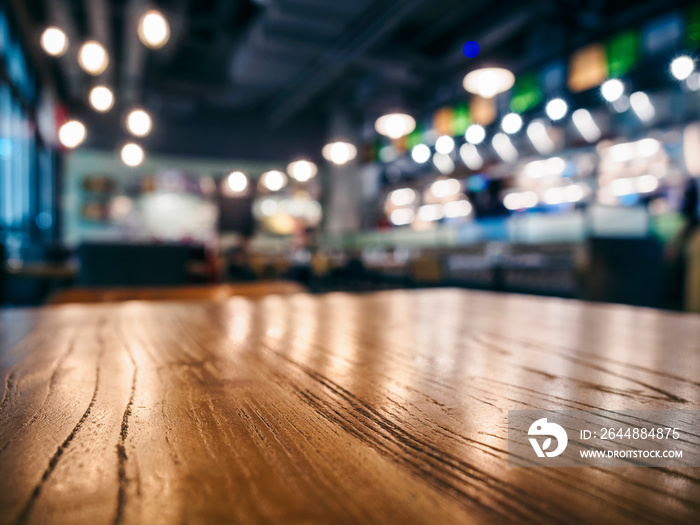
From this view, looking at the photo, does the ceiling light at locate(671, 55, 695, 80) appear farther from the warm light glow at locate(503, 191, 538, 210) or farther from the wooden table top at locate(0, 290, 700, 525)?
the warm light glow at locate(503, 191, 538, 210)

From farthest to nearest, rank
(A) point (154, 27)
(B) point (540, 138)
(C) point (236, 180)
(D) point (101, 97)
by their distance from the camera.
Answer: (B) point (540, 138)
(C) point (236, 180)
(D) point (101, 97)
(A) point (154, 27)

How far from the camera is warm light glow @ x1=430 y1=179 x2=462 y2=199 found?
8.81 m

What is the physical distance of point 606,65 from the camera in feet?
18.9

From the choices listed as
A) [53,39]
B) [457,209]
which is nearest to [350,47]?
[53,39]

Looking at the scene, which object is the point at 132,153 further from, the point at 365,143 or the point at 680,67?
the point at 365,143

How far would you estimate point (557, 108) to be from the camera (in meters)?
5.70

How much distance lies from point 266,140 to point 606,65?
7.32 meters

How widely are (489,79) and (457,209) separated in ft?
14.1

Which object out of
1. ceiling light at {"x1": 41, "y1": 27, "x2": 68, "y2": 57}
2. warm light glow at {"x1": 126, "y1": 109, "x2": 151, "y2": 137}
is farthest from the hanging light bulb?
ceiling light at {"x1": 41, "y1": 27, "x2": 68, "y2": 57}

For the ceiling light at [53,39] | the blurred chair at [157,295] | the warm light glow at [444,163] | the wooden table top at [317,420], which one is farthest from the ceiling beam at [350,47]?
the wooden table top at [317,420]

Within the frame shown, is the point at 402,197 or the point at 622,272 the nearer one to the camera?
the point at 622,272

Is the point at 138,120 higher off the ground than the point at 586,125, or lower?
lower

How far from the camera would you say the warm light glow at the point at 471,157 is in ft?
26.9

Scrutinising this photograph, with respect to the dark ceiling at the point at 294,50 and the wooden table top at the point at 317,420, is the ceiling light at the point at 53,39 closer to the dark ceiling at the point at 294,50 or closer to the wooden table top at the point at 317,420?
the dark ceiling at the point at 294,50
